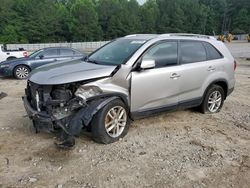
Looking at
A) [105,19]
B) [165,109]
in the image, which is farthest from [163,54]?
[105,19]

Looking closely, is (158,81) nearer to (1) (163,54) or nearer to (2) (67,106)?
(1) (163,54)

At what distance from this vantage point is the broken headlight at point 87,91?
4.92 metres

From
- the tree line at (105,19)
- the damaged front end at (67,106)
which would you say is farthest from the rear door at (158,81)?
the tree line at (105,19)

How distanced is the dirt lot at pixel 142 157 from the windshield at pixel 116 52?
49.4 inches

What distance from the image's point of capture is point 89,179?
413 centimetres

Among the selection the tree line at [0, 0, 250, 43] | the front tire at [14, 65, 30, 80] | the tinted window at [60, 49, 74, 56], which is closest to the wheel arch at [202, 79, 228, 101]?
the tinted window at [60, 49, 74, 56]

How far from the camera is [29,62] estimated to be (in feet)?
41.8

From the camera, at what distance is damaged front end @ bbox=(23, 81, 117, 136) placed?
15.8 ft

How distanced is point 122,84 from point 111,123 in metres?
0.63

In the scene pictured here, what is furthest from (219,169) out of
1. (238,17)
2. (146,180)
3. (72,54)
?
(238,17)

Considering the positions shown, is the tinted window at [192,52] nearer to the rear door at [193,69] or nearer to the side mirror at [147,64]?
the rear door at [193,69]

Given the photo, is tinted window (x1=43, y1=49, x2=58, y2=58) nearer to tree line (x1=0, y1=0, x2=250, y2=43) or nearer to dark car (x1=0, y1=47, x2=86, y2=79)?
dark car (x1=0, y1=47, x2=86, y2=79)

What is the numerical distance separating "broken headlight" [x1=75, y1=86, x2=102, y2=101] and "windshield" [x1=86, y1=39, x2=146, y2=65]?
27.9 inches

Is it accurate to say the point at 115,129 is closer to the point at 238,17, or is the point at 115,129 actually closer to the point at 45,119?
the point at 45,119
